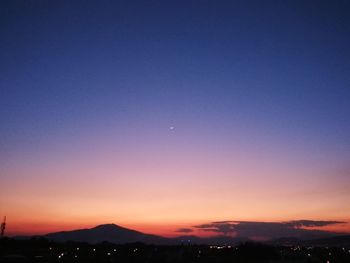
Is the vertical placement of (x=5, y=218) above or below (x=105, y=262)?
above

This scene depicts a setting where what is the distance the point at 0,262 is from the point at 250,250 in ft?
242

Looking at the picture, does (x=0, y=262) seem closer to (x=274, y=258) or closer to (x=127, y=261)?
(x=127, y=261)

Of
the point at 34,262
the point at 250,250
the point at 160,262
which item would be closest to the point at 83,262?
the point at 34,262

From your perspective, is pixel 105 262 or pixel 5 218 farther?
pixel 5 218

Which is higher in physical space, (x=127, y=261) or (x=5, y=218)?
(x=5, y=218)

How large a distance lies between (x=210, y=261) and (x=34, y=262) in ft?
156

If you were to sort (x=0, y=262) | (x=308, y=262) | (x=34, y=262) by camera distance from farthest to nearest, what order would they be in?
(x=308, y=262), (x=34, y=262), (x=0, y=262)

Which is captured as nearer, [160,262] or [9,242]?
[160,262]

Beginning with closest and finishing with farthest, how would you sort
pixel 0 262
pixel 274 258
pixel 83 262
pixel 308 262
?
pixel 0 262, pixel 83 262, pixel 308 262, pixel 274 258

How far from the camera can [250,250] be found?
11125 centimetres

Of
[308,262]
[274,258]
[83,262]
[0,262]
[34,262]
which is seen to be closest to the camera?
[0,262]

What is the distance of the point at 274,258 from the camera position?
106062mm

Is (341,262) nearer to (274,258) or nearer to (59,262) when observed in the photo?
(274,258)

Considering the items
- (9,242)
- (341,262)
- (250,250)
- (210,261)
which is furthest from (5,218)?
(341,262)
